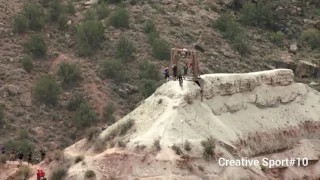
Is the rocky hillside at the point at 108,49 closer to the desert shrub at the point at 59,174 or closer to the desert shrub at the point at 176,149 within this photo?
the desert shrub at the point at 59,174

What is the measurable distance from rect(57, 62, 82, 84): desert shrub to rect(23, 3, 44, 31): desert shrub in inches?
231

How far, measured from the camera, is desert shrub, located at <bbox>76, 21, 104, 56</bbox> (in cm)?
4505

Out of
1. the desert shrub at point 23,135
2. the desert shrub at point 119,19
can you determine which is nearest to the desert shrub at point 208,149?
the desert shrub at point 23,135

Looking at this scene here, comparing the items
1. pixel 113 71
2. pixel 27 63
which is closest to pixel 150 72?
pixel 113 71

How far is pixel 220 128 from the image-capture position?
2208 centimetres

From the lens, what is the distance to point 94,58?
44906mm

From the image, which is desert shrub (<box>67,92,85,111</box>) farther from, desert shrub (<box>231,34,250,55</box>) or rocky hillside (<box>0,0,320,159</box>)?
desert shrub (<box>231,34,250,55</box>)

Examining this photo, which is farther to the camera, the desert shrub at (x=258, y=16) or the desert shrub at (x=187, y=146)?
the desert shrub at (x=258, y=16)

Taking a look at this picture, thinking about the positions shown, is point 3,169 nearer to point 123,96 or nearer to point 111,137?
point 111,137

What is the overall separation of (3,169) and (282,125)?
10.7 m

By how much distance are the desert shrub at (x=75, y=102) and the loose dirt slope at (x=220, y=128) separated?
1519 cm

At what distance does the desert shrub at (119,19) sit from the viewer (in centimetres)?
4844

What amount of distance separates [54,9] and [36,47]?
6.20m

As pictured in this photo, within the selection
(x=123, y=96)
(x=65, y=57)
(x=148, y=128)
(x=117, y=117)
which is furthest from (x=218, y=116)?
(x=65, y=57)
